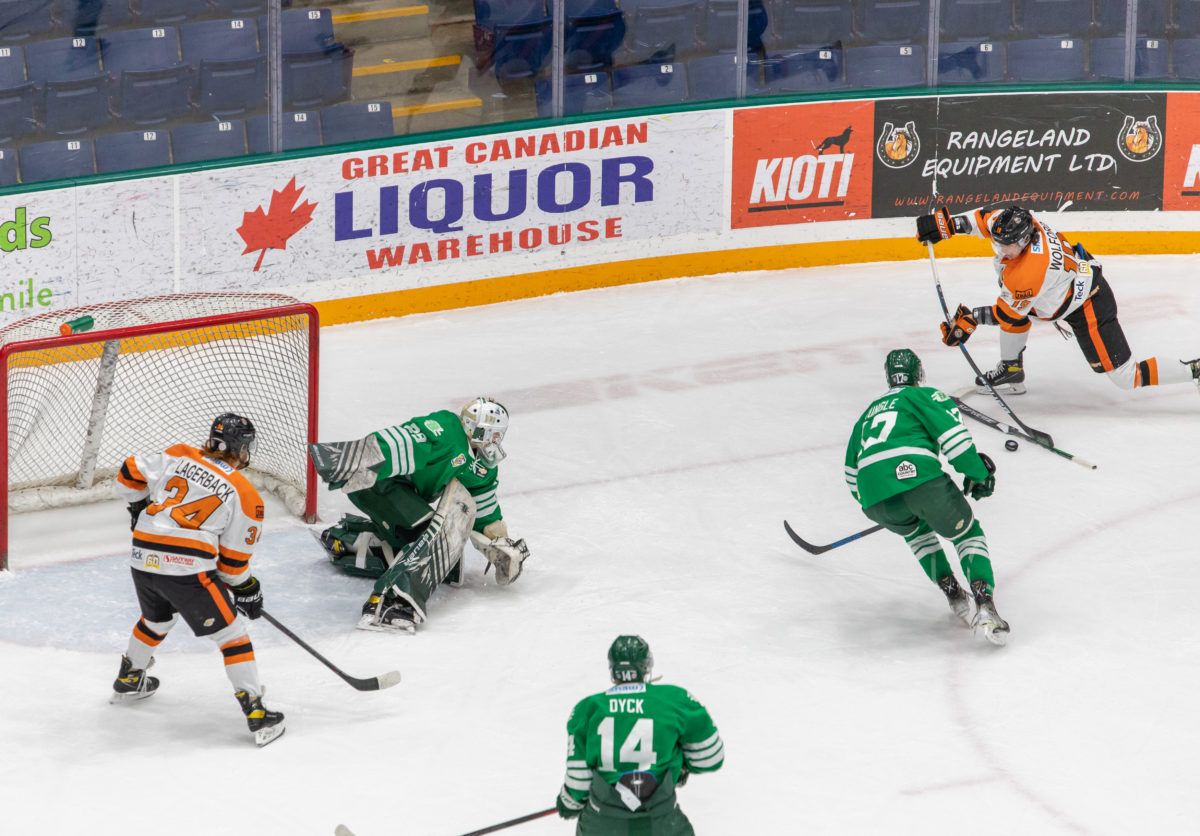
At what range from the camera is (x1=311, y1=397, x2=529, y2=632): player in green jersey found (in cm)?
643

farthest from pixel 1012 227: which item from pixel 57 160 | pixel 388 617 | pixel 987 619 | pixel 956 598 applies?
pixel 57 160

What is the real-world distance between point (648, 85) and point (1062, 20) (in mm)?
2391

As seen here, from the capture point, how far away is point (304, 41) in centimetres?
925

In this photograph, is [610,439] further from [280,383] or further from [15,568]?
[15,568]

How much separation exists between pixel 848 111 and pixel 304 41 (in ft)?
9.80

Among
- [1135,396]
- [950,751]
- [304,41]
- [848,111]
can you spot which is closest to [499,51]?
[304,41]

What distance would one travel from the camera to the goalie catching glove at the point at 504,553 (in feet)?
21.9

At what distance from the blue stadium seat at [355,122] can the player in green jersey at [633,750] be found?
214 inches

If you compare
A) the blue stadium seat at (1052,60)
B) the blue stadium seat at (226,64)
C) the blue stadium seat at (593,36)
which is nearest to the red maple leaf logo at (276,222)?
the blue stadium seat at (226,64)

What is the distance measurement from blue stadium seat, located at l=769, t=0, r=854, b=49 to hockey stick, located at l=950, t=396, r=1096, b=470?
8.74ft

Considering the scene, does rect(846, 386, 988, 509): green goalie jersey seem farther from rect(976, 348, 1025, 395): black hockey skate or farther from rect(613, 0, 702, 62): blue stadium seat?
rect(613, 0, 702, 62): blue stadium seat

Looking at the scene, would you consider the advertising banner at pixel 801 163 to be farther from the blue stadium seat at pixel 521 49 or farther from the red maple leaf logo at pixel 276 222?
the red maple leaf logo at pixel 276 222

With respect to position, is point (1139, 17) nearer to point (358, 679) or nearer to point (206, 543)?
point (358, 679)

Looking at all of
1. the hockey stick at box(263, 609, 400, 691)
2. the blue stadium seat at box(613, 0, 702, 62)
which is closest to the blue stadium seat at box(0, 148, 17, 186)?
the blue stadium seat at box(613, 0, 702, 62)
